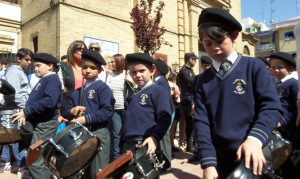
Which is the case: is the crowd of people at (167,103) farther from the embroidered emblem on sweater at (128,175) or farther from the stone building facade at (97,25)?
the stone building facade at (97,25)

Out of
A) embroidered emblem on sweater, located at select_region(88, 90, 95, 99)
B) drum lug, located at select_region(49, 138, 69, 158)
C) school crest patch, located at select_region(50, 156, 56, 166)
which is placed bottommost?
school crest patch, located at select_region(50, 156, 56, 166)

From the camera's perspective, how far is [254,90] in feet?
5.18

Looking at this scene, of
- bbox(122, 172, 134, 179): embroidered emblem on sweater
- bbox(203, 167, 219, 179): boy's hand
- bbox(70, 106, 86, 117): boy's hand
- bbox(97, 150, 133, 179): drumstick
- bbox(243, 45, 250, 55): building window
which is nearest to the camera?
bbox(203, 167, 219, 179): boy's hand

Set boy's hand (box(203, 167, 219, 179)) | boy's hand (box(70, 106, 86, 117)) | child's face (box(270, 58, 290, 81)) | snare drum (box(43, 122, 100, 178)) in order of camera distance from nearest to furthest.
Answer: boy's hand (box(203, 167, 219, 179)), snare drum (box(43, 122, 100, 178)), boy's hand (box(70, 106, 86, 117)), child's face (box(270, 58, 290, 81))

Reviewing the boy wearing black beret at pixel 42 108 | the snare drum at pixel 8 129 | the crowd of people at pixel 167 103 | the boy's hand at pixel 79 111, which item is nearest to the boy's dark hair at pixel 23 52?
the crowd of people at pixel 167 103

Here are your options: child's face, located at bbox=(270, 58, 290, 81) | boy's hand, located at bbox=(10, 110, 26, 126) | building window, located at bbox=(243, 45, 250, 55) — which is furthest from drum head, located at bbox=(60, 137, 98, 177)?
building window, located at bbox=(243, 45, 250, 55)

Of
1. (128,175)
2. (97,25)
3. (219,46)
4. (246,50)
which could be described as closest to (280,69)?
(219,46)

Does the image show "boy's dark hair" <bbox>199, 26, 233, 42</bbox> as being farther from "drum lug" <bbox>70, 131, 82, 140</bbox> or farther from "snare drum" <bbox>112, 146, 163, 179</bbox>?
"drum lug" <bbox>70, 131, 82, 140</bbox>

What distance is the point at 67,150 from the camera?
227 cm

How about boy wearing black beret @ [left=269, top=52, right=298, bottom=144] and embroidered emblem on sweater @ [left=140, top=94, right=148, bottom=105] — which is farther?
boy wearing black beret @ [left=269, top=52, right=298, bottom=144]

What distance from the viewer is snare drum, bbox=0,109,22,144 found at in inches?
119

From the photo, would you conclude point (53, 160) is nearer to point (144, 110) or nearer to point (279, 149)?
point (144, 110)

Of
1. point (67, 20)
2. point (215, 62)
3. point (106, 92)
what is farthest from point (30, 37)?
point (215, 62)

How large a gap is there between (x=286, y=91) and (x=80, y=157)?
2793 millimetres
